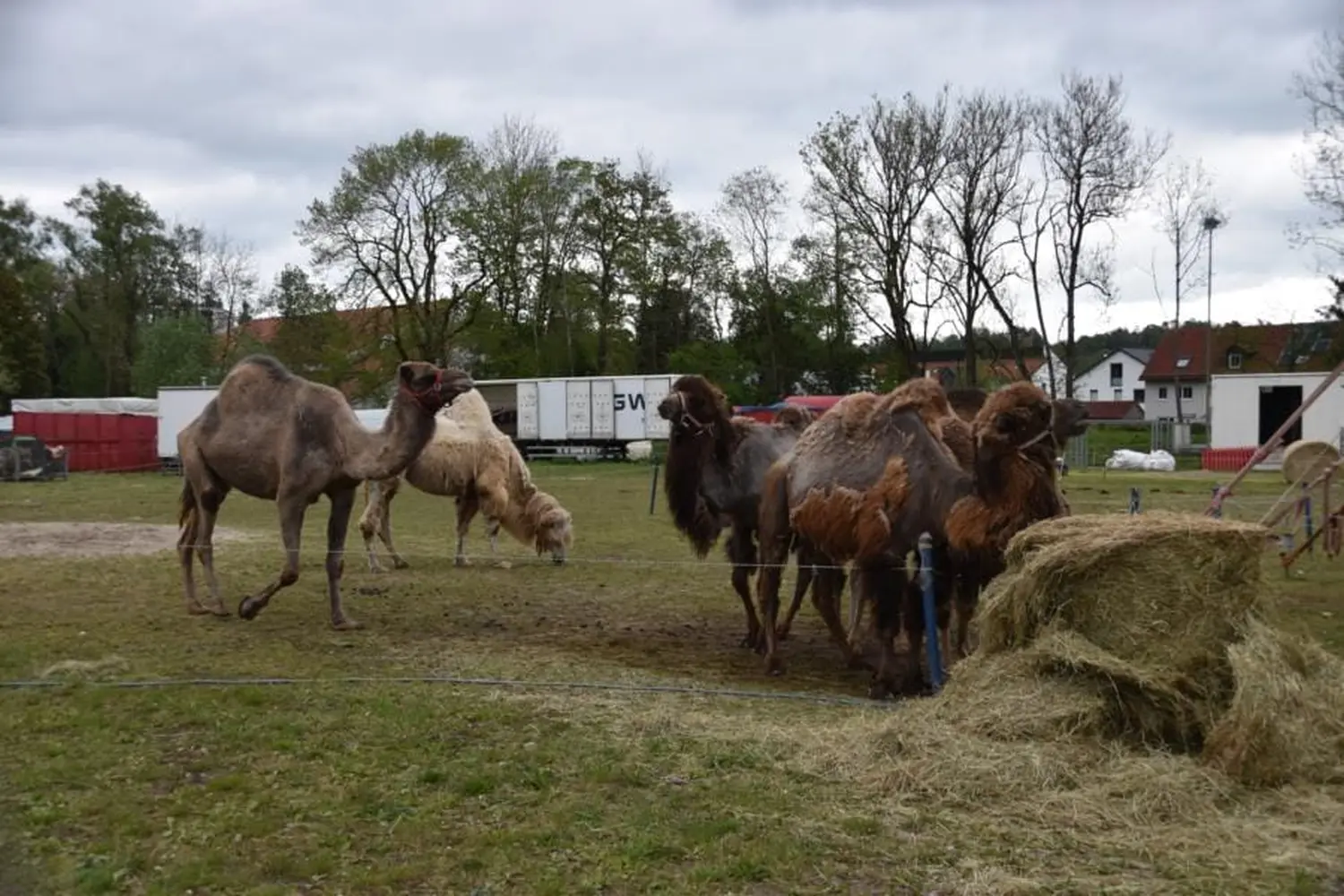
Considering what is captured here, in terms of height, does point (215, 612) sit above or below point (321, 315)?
below

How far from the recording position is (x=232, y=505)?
24.9 meters

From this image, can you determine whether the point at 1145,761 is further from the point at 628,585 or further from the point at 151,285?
the point at 151,285

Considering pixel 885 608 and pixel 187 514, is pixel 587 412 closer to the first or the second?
pixel 187 514

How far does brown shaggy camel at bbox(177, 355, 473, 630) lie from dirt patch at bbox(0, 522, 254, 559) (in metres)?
5.48

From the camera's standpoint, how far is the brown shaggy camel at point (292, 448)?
984 centimetres

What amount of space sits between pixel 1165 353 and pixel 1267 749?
7412 cm

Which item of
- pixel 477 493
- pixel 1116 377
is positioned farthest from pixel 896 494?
pixel 1116 377

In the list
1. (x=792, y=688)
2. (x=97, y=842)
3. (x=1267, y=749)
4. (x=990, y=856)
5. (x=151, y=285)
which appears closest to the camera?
(x=990, y=856)

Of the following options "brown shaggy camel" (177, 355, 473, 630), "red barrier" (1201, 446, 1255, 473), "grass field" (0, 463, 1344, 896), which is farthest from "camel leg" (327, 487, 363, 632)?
"red barrier" (1201, 446, 1255, 473)

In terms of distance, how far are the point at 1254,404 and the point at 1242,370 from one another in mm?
18275

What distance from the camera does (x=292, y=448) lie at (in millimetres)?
10000

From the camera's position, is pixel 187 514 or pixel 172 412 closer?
pixel 187 514

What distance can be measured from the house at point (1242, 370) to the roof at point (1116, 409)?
1.30m

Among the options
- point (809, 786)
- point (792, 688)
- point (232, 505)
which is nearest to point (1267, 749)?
point (809, 786)
